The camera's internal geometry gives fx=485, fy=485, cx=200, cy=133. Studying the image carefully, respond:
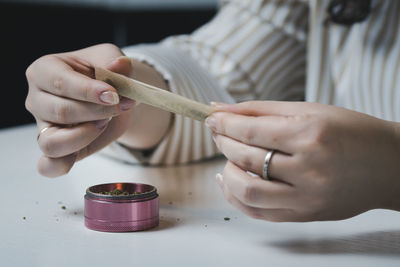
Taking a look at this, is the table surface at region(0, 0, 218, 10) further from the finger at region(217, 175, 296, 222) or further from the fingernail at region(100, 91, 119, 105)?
the finger at region(217, 175, 296, 222)

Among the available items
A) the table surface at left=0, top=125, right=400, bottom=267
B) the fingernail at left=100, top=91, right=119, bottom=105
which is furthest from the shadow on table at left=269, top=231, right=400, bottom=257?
the fingernail at left=100, top=91, right=119, bottom=105

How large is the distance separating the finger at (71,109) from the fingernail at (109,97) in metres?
0.04

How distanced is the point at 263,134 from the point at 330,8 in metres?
0.64

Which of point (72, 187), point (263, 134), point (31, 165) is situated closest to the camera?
point (263, 134)

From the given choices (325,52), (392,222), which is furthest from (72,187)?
(325,52)

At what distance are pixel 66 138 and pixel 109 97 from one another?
0.31 feet

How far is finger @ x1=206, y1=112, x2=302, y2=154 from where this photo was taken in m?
0.45

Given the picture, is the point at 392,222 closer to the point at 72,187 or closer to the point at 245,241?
the point at 245,241

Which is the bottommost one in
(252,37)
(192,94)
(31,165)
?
(31,165)

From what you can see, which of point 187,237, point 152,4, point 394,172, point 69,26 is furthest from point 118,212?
point 152,4

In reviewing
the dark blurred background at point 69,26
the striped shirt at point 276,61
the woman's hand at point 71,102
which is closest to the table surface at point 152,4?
the dark blurred background at point 69,26

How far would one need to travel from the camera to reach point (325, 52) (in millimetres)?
1032

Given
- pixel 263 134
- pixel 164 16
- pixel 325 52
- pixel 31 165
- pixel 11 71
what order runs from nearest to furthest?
pixel 263 134
pixel 31 165
pixel 325 52
pixel 11 71
pixel 164 16

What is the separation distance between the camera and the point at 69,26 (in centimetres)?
177
